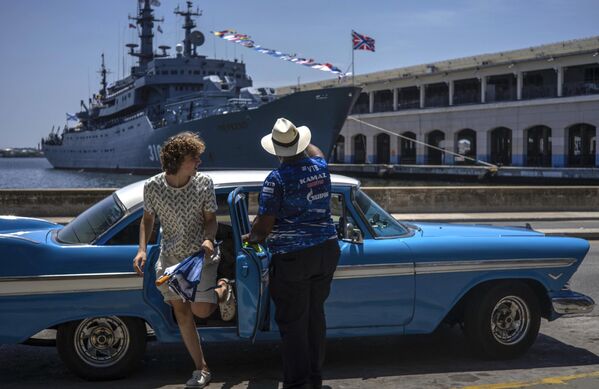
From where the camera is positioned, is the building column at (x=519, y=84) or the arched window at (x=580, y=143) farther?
the building column at (x=519, y=84)

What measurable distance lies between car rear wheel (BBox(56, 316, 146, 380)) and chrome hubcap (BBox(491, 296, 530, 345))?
2.66 metres

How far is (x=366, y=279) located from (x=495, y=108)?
178ft

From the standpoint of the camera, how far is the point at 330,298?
496 cm

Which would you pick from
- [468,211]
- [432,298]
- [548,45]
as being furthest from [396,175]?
[432,298]

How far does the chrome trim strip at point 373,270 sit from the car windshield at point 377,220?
0.29m

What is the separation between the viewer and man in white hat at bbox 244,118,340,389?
4.11 metres

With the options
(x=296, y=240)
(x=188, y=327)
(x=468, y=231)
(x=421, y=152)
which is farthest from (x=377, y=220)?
(x=421, y=152)

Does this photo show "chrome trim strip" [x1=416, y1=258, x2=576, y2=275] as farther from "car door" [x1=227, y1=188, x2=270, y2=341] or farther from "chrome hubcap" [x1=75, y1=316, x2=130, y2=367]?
"chrome hubcap" [x1=75, y1=316, x2=130, y2=367]

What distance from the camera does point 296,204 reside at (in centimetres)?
413

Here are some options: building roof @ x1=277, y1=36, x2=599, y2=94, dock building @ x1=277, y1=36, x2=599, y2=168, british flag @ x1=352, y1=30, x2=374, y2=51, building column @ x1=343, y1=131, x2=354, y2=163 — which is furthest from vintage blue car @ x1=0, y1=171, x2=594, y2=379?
building column @ x1=343, y1=131, x2=354, y2=163

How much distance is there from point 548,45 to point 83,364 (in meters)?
57.1

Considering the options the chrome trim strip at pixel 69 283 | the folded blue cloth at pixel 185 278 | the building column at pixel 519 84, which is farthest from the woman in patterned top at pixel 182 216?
the building column at pixel 519 84

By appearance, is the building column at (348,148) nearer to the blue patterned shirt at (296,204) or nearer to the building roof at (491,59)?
the building roof at (491,59)

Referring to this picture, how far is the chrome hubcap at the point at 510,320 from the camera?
209 inches
